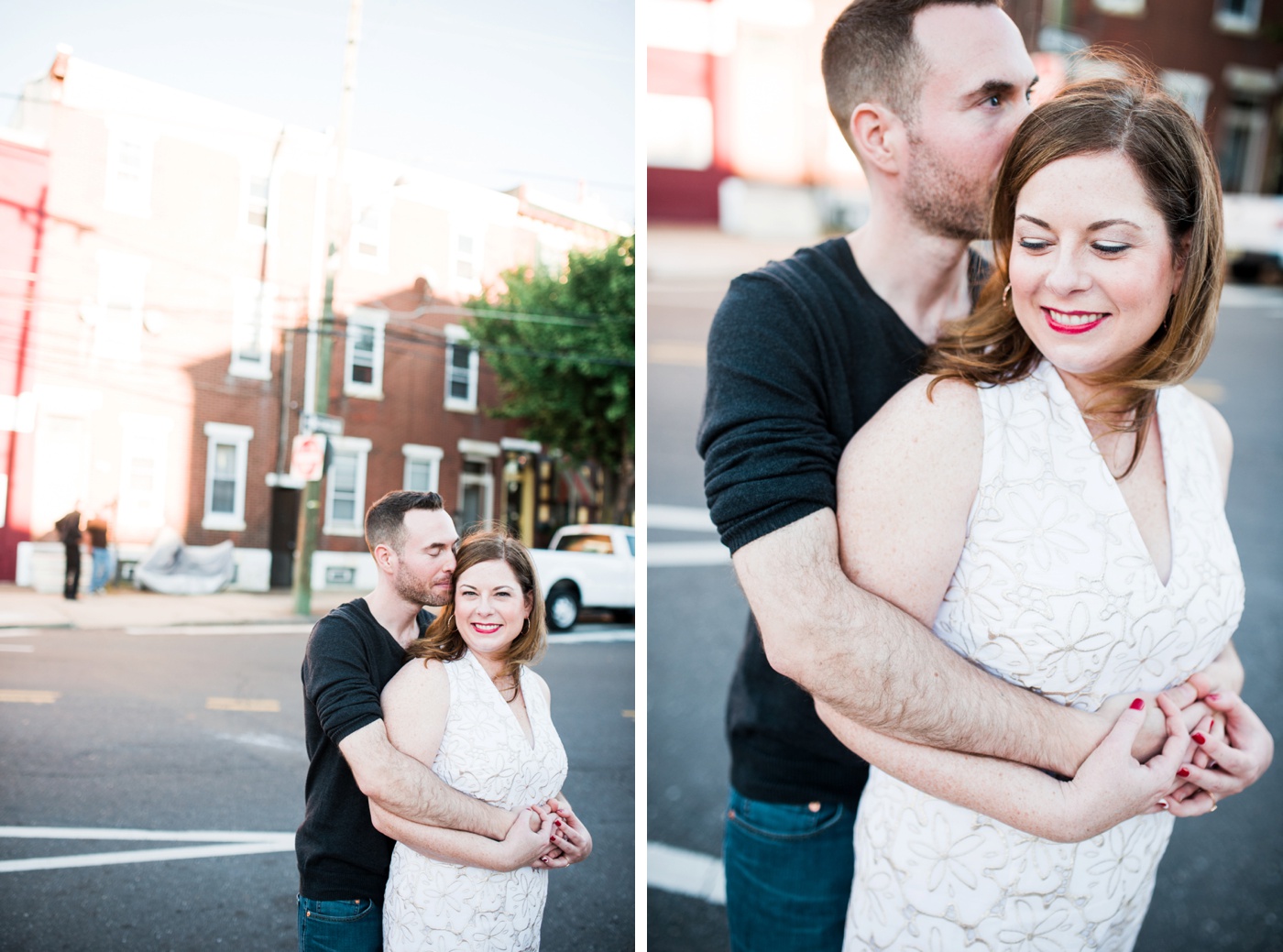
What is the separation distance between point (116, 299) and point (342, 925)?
4.38ft

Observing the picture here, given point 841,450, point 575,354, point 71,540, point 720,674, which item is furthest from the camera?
point 720,674

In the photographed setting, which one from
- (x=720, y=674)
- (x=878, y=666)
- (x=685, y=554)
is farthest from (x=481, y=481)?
(x=685, y=554)

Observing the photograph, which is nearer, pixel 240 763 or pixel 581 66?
pixel 240 763

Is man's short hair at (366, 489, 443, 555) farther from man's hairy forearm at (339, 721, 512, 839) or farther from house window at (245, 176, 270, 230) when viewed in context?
house window at (245, 176, 270, 230)

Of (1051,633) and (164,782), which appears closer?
(1051,633)

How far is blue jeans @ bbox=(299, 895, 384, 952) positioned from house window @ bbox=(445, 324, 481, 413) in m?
1.01

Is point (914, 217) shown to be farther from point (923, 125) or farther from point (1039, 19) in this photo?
point (1039, 19)

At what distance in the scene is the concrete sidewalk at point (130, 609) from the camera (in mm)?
1916

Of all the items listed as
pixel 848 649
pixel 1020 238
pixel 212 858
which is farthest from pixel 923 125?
pixel 212 858

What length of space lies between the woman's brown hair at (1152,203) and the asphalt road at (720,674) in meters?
1.67

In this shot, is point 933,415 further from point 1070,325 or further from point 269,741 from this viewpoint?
point 269,741

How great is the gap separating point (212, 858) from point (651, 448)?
394 centimetres

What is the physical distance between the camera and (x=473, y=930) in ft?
5.62

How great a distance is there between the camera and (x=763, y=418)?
4.53 feet
